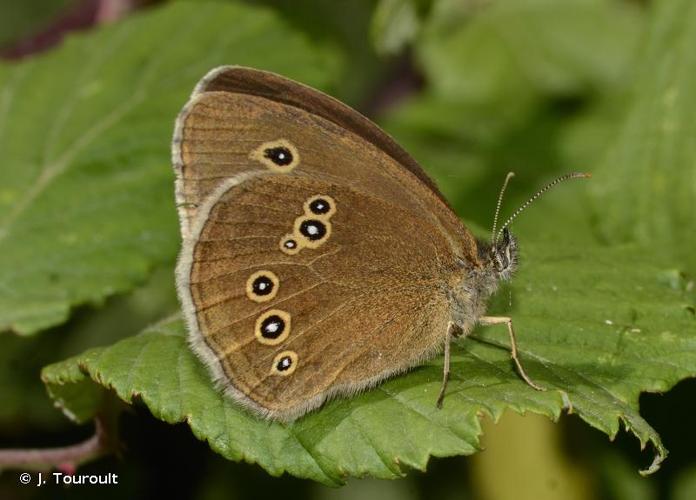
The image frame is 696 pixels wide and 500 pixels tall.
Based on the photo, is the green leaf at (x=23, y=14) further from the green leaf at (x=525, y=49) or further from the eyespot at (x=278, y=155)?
the eyespot at (x=278, y=155)

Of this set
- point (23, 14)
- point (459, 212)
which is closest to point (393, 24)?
point (459, 212)

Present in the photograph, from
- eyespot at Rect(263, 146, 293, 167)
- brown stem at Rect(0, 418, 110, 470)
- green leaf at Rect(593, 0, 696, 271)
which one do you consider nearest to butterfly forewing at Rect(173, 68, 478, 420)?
eyespot at Rect(263, 146, 293, 167)

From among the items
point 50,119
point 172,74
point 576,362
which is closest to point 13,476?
point 50,119

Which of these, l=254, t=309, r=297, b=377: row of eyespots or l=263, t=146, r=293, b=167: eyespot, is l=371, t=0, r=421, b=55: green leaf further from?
l=254, t=309, r=297, b=377: row of eyespots

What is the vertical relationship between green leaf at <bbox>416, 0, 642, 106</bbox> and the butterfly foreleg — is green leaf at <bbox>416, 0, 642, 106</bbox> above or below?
below

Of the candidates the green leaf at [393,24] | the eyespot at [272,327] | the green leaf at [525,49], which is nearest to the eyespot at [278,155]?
the eyespot at [272,327]

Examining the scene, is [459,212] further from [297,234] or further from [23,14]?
[23,14]
